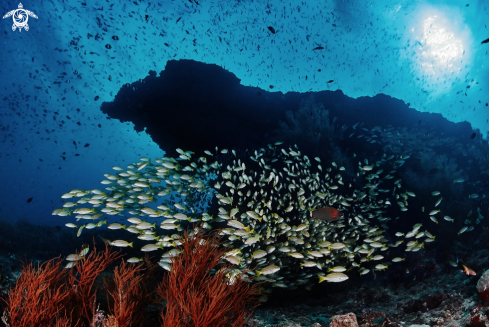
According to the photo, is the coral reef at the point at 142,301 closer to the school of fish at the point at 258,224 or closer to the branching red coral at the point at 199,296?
the branching red coral at the point at 199,296

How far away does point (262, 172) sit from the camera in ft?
35.3

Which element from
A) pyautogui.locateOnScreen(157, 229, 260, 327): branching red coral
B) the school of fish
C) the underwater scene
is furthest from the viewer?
the school of fish

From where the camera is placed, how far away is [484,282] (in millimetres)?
4453

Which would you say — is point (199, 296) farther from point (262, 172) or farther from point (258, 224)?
point (262, 172)

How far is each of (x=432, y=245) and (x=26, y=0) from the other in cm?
3055

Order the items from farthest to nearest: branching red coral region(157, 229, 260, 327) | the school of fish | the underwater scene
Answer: the school of fish → the underwater scene → branching red coral region(157, 229, 260, 327)

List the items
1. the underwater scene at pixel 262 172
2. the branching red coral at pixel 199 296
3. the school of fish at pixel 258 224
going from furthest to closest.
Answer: the school of fish at pixel 258 224 < the underwater scene at pixel 262 172 < the branching red coral at pixel 199 296

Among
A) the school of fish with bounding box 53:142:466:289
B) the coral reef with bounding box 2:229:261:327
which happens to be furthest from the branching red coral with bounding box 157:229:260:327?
the school of fish with bounding box 53:142:466:289

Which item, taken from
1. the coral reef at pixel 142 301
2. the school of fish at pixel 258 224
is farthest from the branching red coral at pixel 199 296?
the school of fish at pixel 258 224

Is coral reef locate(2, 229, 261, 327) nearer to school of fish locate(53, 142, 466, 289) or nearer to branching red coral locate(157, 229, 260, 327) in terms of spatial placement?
branching red coral locate(157, 229, 260, 327)

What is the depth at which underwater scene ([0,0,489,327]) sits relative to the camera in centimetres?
432

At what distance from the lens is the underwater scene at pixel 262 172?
4.32m

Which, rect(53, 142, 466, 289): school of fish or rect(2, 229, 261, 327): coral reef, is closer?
rect(2, 229, 261, 327): coral reef

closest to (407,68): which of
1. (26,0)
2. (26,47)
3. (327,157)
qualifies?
(327,157)
